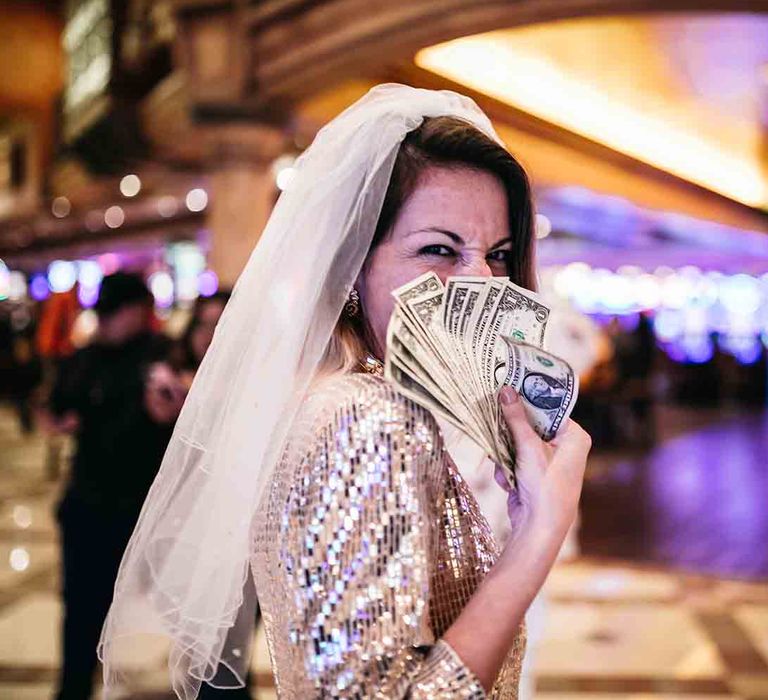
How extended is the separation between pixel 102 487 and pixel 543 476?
243cm

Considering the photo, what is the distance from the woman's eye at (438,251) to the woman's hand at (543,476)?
0.19m

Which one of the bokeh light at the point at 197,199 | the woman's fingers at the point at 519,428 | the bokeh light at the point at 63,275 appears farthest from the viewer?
the bokeh light at the point at 63,275

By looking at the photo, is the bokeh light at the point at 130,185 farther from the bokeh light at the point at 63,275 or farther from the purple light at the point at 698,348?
the purple light at the point at 698,348

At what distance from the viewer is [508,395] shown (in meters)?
1.03

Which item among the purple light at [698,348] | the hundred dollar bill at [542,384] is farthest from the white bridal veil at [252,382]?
the purple light at [698,348]

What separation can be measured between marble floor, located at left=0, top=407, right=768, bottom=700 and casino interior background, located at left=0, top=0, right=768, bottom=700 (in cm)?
2

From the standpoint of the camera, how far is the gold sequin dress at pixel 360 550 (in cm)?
90

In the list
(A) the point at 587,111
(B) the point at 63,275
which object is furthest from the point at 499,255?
(B) the point at 63,275

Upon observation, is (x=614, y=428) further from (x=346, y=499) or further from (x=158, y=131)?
(x=346, y=499)

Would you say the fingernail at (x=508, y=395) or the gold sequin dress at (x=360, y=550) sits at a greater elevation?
the fingernail at (x=508, y=395)

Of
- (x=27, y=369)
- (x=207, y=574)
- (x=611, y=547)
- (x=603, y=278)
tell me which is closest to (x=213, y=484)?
(x=207, y=574)

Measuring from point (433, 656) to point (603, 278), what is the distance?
17.9 metres

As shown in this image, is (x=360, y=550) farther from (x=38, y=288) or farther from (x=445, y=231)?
(x=38, y=288)

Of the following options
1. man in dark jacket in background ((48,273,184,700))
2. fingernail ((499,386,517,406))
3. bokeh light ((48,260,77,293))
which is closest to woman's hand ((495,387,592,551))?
fingernail ((499,386,517,406))
